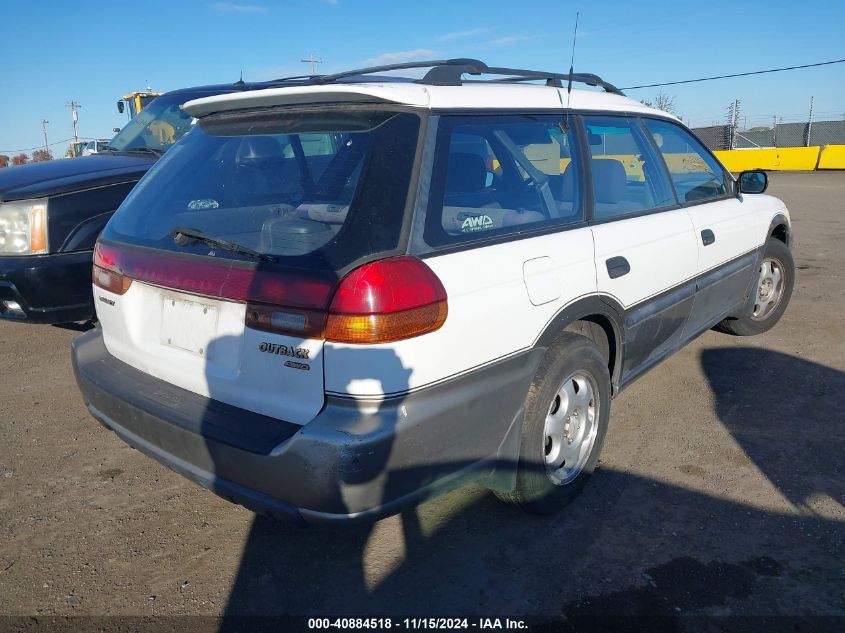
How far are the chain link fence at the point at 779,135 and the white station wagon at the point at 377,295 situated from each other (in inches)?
1194

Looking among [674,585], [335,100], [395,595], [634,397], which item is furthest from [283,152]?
[634,397]

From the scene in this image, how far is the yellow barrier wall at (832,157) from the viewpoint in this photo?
25.1m

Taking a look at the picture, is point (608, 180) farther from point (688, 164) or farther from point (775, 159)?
point (775, 159)

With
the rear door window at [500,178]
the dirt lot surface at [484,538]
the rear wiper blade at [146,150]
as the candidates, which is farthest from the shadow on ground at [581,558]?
the rear wiper blade at [146,150]

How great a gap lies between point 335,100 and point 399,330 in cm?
89

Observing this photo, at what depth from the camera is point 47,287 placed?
431 cm

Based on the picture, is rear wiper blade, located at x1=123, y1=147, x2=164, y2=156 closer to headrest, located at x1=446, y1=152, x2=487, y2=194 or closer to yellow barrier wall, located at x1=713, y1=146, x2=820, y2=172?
headrest, located at x1=446, y1=152, x2=487, y2=194

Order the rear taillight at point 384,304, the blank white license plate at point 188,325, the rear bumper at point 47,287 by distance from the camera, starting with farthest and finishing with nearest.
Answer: the rear bumper at point 47,287
the blank white license plate at point 188,325
the rear taillight at point 384,304

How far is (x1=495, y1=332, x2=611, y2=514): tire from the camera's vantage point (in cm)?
273

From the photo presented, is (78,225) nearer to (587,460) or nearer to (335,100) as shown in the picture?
(335,100)

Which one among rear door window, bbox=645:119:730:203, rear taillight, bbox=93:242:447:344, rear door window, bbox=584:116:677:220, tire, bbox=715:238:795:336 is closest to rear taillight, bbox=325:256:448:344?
rear taillight, bbox=93:242:447:344

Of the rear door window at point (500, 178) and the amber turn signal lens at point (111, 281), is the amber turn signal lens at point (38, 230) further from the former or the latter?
the rear door window at point (500, 178)

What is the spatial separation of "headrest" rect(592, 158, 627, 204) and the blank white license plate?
6.21 feet

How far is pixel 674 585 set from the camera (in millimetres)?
2531
